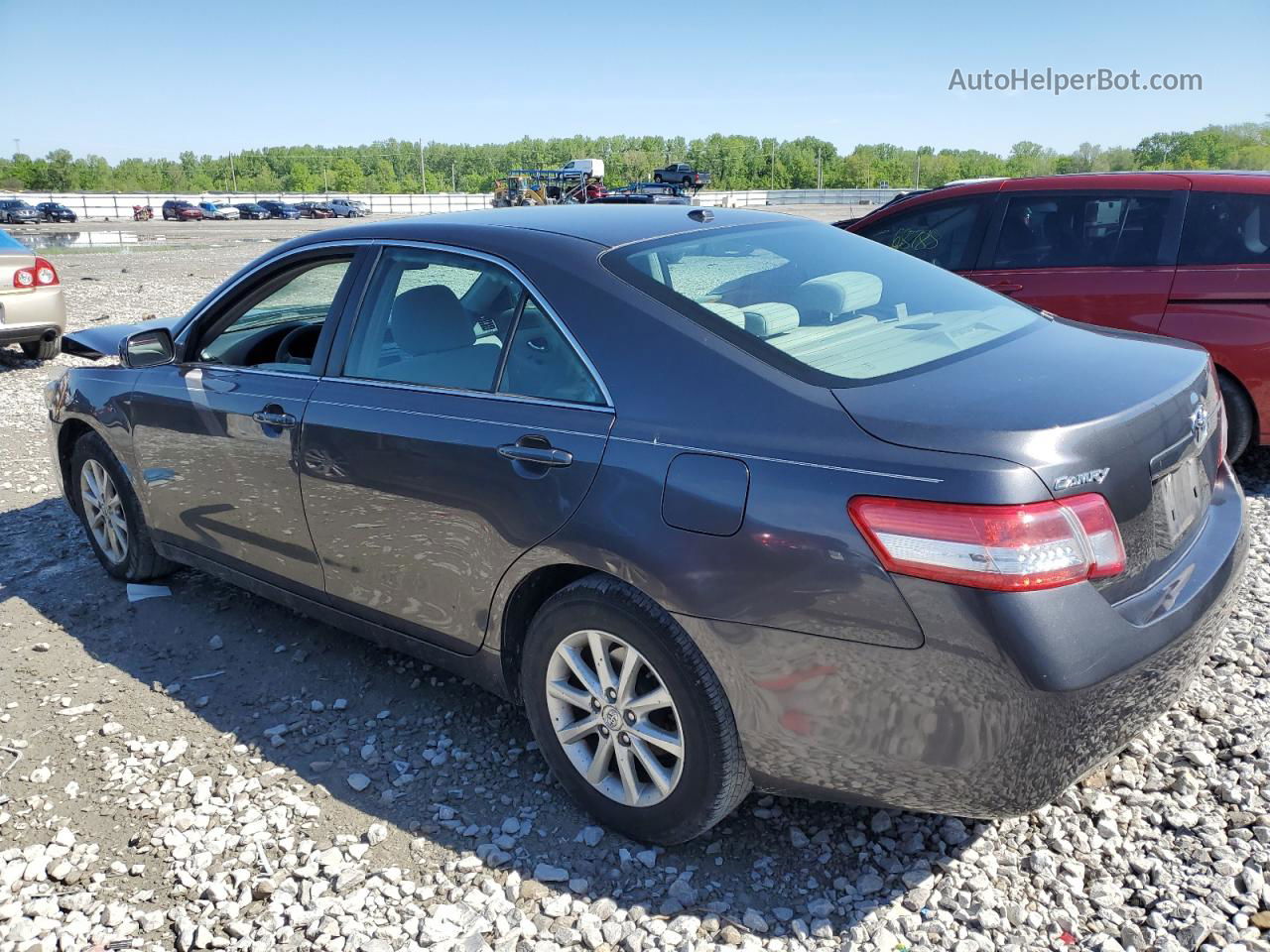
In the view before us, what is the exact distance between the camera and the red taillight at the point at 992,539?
6.63 ft

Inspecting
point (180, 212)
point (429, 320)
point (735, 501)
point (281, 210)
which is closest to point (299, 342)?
point (429, 320)

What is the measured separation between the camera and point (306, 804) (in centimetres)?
301

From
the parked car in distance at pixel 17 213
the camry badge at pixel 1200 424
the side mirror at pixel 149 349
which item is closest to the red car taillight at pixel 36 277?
the side mirror at pixel 149 349

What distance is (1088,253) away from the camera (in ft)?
19.0

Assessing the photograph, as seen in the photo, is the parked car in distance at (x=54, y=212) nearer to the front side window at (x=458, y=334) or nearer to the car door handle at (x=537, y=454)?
the front side window at (x=458, y=334)

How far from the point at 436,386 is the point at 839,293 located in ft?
4.17

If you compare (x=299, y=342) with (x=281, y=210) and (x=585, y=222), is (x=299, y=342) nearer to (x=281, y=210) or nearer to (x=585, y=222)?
(x=585, y=222)

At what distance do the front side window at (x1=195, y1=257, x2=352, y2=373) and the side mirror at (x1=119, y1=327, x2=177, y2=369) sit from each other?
0.13 m

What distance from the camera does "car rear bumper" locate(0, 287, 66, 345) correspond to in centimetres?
968

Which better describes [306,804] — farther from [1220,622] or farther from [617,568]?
[1220,622]

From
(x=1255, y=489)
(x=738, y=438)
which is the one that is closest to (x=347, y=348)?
(x=738, y=438)

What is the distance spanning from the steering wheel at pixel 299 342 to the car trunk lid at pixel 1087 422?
247cm

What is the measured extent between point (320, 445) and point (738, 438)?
161 cm

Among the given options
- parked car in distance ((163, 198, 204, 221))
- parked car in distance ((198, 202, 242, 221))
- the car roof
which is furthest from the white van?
the car roof
